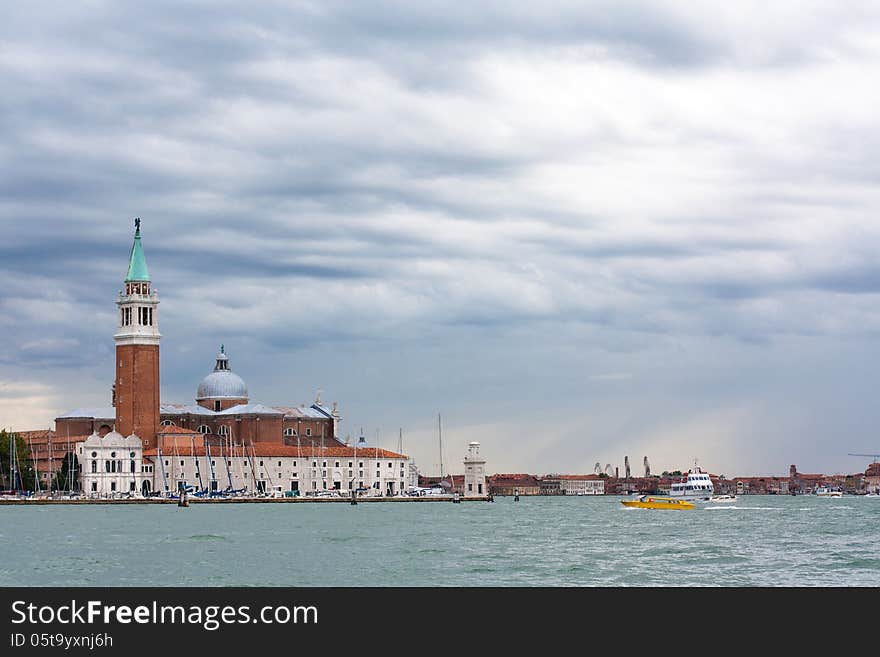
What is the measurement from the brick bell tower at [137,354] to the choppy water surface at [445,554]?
170 ft

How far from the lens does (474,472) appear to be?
5157 inches

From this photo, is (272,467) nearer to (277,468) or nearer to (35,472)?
(277,468)

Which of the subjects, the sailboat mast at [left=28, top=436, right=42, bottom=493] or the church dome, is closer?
the sailboat mast at [left=28, top=436, right=42, bottom=493]

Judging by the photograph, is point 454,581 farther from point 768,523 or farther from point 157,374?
point 157,374

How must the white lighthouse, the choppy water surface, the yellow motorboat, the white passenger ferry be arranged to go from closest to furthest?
the choppy water surface
the yellow motorboat
the white passenger ferry
the white lighthouse

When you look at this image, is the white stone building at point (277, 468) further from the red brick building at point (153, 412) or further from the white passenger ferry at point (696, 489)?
the white passenger ferry at point (696, 489)

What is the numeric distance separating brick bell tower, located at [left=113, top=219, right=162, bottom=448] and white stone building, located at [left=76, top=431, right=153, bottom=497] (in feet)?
6.01

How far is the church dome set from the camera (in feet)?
431

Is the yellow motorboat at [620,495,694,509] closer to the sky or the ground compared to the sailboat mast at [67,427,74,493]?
closer to the ground

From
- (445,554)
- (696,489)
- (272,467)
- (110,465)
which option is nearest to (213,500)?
(110,465)

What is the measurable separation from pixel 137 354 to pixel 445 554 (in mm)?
78079

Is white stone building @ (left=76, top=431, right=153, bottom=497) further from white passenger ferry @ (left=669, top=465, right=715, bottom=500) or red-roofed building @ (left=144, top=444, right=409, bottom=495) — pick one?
white passenger ferry @ (left=669, top=465, right=715, bottom=500)

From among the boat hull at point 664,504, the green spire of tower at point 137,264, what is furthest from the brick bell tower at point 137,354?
the boat hull at point 664,504

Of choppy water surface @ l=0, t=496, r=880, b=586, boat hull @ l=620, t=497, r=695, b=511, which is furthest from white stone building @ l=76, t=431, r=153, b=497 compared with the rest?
choppy water surface @ l=0, t=496, r=880, b=586
